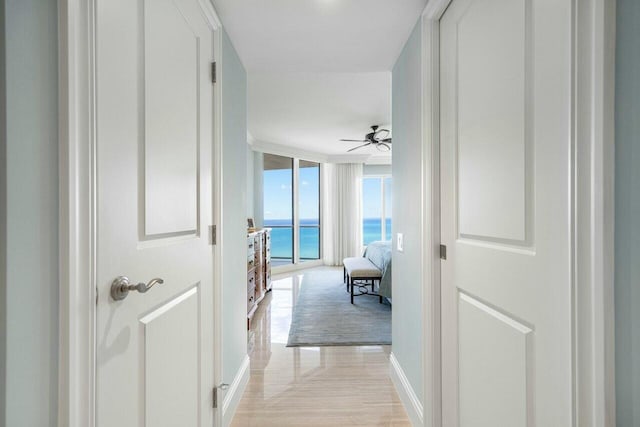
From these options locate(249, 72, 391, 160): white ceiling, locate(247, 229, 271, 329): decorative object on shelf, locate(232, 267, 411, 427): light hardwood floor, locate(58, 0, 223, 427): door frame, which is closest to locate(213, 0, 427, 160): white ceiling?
locate(249, 72, 391, 160): white ceiling

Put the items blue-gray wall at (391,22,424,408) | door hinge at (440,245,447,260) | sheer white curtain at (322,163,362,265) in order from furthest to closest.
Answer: sheer white curtain at (322,163,362,265) < blue-gray wall at (391,22,424,408) < door hinge at (440,245,447,260)

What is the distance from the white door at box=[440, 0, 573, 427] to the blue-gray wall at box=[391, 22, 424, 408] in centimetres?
22

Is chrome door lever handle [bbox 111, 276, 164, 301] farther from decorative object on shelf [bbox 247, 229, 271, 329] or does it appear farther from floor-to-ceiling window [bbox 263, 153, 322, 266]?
floor-to-ceiling window [bbox 263, 153, 322, 266]

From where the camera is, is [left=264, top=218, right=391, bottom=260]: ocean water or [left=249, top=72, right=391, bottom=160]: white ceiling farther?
[left=264, top=218, right=391, bottom=260]: ocean water

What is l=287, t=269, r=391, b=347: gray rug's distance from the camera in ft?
9.34

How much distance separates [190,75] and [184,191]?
1.65 ft

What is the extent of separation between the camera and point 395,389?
2.05 metres

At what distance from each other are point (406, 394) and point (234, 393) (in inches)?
41.4

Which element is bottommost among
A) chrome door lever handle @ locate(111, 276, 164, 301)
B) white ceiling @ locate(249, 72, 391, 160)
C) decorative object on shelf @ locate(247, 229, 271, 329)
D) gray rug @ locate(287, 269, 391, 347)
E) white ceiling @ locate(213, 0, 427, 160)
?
gray rug @ locate(287, 269, 391, 347)
